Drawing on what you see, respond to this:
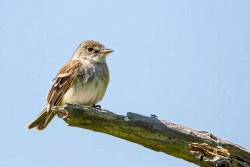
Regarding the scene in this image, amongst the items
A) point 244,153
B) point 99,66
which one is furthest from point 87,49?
point 244,153

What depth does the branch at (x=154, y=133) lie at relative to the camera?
634 centimetres

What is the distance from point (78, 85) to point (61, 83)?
1.22 ft

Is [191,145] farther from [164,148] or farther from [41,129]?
[41,129]

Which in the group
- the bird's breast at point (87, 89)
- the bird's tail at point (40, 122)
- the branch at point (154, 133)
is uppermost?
the bird's breast at point (87, 89)

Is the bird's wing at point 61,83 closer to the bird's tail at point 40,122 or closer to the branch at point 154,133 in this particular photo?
the bird's tail at point 40,122

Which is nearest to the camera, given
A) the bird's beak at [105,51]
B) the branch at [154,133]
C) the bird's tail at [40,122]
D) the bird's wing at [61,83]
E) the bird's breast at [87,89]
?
the branch at [154,133]

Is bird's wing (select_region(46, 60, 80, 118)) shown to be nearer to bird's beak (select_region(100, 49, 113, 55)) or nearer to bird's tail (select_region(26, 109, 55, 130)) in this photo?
bird's tail (select_region(26, 109, 55, 130))

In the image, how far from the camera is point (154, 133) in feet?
21.2

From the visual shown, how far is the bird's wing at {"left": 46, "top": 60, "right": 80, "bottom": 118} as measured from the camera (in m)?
9.34

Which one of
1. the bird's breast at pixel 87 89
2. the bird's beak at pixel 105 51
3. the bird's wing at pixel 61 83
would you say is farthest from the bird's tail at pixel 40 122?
the bird's beak at pixel 105 51

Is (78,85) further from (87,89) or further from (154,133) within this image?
(154,133)

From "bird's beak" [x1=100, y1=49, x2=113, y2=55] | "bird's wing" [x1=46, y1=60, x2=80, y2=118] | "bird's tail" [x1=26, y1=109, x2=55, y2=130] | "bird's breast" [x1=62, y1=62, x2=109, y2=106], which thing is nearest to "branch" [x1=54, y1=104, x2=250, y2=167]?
"bird's breast" [x1=62, y1=62, x2=109, y2=106]

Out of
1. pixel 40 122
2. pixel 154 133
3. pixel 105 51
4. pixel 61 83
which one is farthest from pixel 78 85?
pixel 154 133

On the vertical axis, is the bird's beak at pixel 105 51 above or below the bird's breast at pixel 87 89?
above
